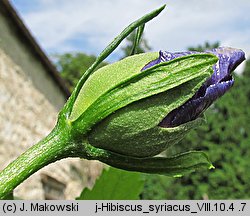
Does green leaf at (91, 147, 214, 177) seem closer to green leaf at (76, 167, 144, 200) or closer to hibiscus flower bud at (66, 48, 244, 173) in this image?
hibiscus flower bud at (66, 48, 244, 173)

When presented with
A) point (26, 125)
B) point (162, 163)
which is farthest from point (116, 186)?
point (26, 125)

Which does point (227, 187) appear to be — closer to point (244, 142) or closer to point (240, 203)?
point (244, 142)

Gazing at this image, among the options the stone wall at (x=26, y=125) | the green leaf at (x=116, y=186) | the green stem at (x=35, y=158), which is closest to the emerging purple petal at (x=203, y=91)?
the green stem at (x=35, y=158)

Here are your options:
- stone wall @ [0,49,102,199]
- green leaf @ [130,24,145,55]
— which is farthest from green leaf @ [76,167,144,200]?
stone wall @ [0,49,102,199]

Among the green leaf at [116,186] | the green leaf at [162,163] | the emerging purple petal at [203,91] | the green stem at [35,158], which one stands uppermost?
the emerging purple petal at [203,91]

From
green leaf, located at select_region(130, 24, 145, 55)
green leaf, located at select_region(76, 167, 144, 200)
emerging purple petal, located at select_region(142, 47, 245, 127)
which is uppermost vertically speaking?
green leaf, located at select_region(130, 24, 145, 55)

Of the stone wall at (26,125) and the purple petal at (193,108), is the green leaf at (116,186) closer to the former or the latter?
the purple petal at (193,108)

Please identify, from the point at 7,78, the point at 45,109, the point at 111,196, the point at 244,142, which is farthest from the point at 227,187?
the point at 111,196
